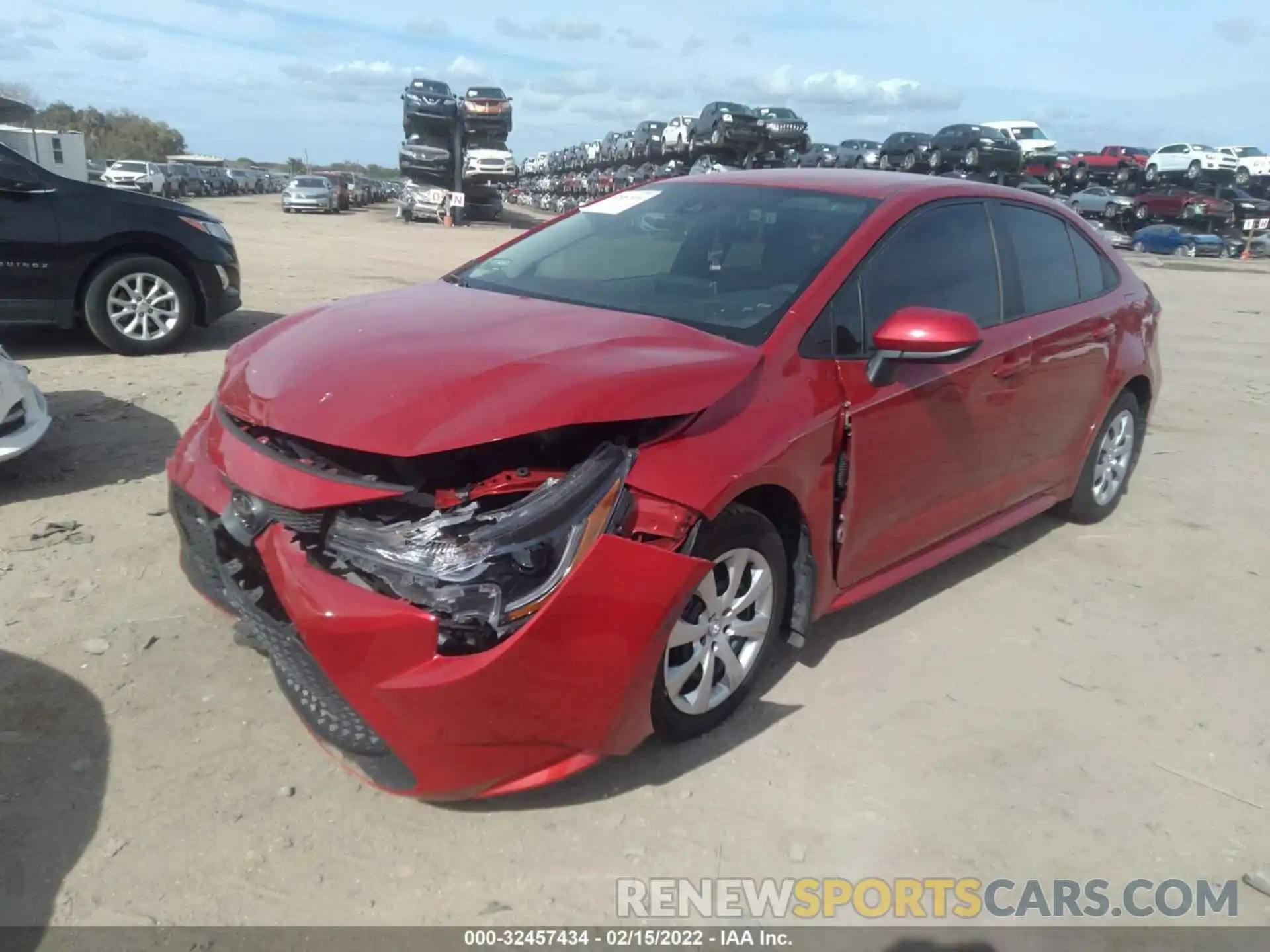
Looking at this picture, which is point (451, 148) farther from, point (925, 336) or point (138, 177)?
point (925, 336)

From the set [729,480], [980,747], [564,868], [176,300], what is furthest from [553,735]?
[176,300]

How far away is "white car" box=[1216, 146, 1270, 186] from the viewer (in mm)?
38656

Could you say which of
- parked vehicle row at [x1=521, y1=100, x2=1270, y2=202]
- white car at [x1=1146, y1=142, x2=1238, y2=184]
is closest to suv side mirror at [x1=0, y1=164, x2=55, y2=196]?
parked vehicle row at [x1=521, y1=100, x2=1270, y2=202]

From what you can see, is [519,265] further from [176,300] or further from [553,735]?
[176,300]

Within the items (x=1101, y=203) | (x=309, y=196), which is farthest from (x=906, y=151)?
(x=309, y=196)

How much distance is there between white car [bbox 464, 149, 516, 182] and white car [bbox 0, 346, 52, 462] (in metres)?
35.5

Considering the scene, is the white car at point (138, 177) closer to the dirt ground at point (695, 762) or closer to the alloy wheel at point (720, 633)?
the dirt ground at point (695, 762)

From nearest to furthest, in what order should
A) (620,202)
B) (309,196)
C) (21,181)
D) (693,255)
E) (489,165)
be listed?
(693,255) < (620,202) < (21,181) < (489,165) < (309,196)

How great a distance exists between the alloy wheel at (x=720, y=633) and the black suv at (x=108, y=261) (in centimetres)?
620

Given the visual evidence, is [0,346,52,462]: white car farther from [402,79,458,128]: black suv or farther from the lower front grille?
[402,79,458,128]: black suv

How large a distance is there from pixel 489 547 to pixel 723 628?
908mm

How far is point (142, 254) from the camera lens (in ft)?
24.4

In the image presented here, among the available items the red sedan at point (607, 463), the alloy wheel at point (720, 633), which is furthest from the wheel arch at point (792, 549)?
the alloy wheel at point (720, 633)

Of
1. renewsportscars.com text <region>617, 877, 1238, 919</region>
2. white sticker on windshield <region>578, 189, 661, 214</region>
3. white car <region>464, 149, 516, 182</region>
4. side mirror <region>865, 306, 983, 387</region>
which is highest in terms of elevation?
white car <region>464, 149, 516, 182</region>
